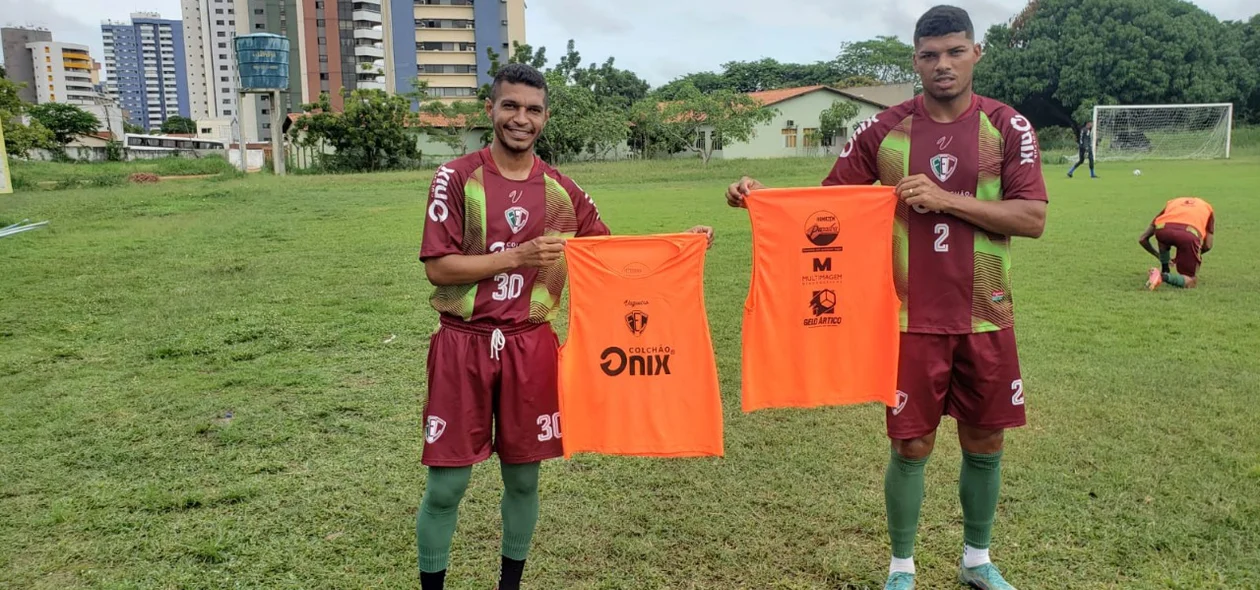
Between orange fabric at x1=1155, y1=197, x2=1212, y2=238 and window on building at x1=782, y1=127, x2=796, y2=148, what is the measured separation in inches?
1917

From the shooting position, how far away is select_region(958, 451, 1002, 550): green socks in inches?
138

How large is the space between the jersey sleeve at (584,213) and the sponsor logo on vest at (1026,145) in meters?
1.61

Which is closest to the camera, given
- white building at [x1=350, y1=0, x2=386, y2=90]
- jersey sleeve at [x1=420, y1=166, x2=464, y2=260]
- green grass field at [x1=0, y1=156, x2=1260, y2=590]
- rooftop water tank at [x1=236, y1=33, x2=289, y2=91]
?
jersey sleeve at [x1=420, y1=166, x2=464, y2=260]

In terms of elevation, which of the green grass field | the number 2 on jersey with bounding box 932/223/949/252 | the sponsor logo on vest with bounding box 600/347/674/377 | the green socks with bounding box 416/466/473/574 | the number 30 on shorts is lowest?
the green grass field

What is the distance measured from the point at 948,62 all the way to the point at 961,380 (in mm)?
1235

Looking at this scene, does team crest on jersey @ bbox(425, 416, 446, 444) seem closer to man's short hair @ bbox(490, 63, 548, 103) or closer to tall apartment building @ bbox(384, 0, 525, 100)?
man's short hair @ bbox(490, 63, 548, 103)

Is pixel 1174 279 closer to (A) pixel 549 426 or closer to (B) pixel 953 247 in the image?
(B) pixel 953 247

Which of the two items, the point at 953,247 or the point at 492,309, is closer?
the point at 492,309

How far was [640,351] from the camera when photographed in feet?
11.1

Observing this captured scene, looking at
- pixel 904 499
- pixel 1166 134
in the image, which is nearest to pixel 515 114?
pixel 904 499

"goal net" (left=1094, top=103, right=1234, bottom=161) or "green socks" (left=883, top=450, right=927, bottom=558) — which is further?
"goal net" (left=1094, top=103, right=1234, bottom=161)

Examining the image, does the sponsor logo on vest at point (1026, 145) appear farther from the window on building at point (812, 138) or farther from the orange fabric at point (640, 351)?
the window on building at point (812, 138)

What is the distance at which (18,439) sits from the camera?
17.8 feet

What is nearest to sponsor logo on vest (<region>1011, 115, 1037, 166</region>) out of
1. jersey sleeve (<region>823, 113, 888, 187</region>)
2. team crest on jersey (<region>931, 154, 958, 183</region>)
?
team crest on jersey (<region>931, 154, 958, 183</region>)
